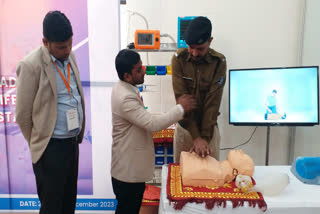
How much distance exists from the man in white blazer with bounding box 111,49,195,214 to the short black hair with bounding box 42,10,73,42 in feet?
1.00

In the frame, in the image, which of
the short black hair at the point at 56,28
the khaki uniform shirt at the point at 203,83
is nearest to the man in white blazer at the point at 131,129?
the khaki uniform shirt at the point at 203,83

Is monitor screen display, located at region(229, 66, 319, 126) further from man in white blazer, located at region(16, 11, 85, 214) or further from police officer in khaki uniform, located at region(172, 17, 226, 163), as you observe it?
man in white blazer, located at region(16, 11, 85, 214)

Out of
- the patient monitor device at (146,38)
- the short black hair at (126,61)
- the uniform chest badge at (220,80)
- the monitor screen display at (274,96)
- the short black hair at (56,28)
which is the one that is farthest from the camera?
the monitor screen display at (274,96)

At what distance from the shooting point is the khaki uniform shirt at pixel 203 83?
1.67 metres

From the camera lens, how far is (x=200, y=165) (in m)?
1.45

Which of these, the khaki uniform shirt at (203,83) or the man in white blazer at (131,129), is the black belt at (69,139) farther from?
the khaki uniform shirt at (203,83)

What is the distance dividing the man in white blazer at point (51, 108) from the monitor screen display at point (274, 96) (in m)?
1.49

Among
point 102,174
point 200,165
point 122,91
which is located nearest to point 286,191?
point 200,165

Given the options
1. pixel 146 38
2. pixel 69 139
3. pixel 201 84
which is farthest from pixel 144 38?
pixel 69 139

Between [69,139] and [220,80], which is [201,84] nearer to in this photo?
[220,80]

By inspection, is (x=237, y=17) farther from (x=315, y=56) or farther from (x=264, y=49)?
(x=315, y=56)

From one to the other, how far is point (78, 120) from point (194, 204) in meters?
0.82

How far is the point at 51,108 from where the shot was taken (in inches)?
56.1

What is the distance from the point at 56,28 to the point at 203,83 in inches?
36.4
